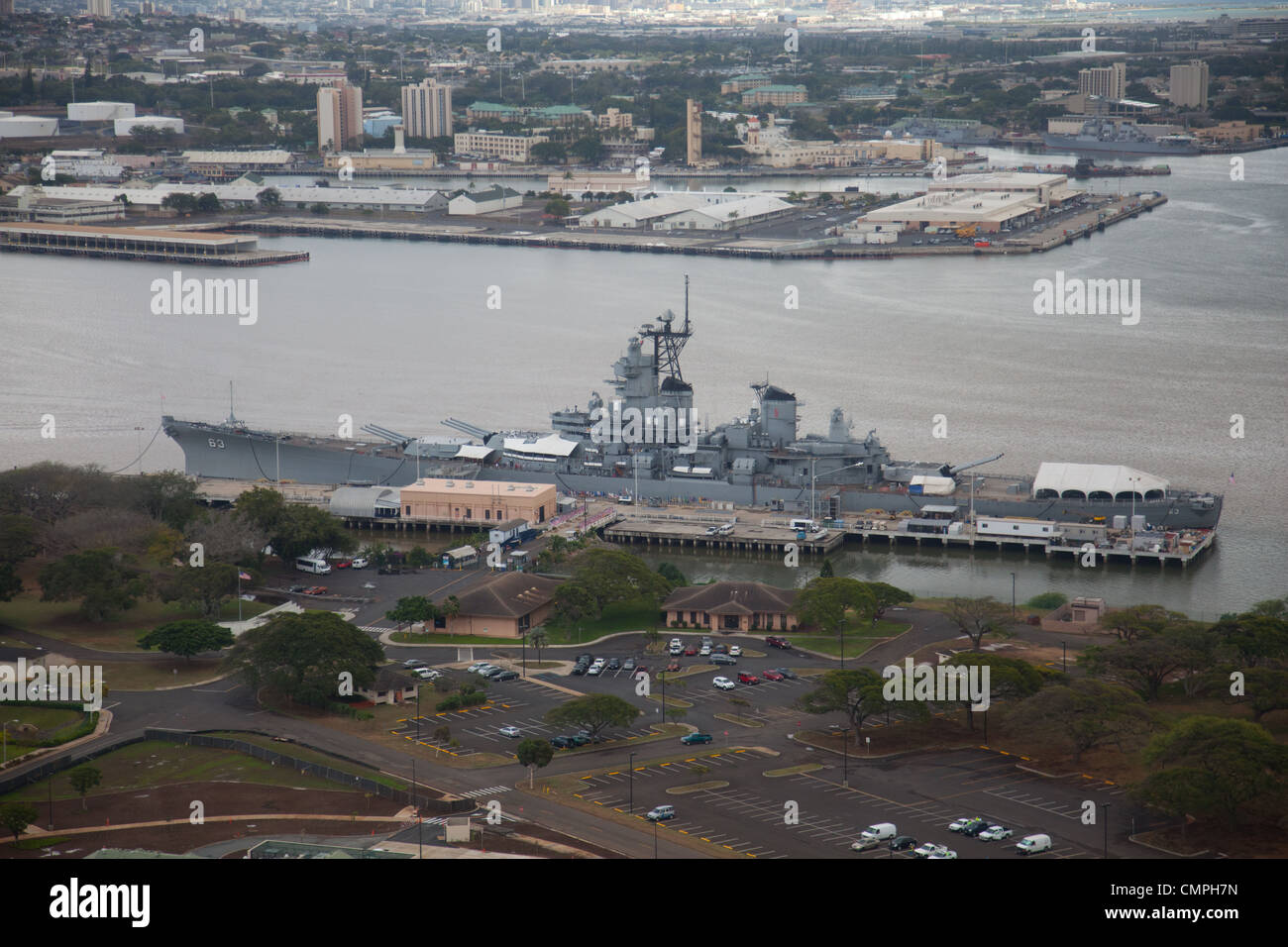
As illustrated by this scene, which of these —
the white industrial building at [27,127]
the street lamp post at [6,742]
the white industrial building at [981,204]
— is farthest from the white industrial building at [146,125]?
the street lamp post at [6,742]

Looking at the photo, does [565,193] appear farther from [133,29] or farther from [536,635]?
[133,29]

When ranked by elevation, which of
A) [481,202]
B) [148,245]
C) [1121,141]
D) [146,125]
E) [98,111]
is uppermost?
[98,111]

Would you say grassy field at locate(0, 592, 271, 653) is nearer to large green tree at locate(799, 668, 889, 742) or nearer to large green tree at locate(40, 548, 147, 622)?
large green tree at locate(40, 548, 147, 622)

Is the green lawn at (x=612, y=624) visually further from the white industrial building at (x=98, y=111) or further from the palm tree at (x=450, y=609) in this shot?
the white industrial building at (x=98, y=111)

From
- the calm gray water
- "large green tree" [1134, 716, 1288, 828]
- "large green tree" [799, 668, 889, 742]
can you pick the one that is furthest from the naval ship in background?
"large green tree" [1134, 716, 1288, 828]

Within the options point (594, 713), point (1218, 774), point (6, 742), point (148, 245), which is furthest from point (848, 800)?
point (148, 245)

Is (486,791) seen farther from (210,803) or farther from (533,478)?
(533,478)

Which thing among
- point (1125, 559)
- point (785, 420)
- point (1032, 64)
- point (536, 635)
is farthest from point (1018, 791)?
point (1032, 64)
